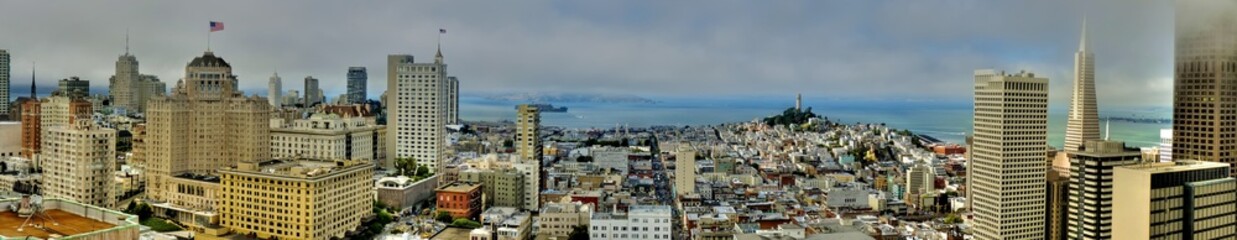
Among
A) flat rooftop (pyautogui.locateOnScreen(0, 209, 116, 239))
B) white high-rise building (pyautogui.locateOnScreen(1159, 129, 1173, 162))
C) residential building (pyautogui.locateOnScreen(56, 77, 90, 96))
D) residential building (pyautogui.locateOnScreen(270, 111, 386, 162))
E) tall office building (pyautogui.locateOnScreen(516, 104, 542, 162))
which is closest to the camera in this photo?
flat rooftop (pyautogui.locateOnScreen(0, 209, 116, 239))

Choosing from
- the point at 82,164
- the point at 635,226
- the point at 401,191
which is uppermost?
the point at 82,164

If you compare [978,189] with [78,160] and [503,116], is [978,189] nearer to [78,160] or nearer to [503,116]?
[78,160]

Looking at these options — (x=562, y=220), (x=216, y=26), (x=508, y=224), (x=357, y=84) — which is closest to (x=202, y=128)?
(x=216, y=26)

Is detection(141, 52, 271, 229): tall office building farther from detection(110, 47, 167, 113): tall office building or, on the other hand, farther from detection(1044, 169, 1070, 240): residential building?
detection(110, 47, 167, 113): tall office building

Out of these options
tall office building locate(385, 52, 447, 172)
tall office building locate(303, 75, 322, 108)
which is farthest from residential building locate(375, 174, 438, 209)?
tall office building locate(303, 75, 322, 108)

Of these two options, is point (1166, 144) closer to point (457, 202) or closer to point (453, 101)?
point (457, 202)
